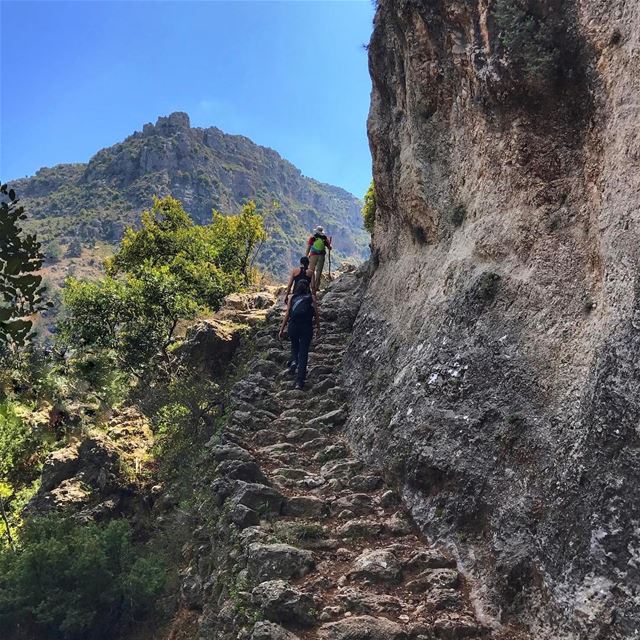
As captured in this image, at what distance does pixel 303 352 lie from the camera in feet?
36.9

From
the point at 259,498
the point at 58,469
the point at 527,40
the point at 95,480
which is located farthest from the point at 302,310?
the point at 527,40

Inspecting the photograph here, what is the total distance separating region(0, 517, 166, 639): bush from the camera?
22.0 feet

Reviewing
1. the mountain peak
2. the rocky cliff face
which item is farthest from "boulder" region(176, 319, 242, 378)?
the mountain peak

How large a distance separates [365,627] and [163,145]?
173 m

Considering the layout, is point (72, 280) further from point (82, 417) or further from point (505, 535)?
point (505, 535)

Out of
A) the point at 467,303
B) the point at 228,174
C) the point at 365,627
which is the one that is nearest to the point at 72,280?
the point at 467,303

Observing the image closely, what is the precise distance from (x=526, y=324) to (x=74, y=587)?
6383mm

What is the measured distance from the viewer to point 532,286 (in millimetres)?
6469

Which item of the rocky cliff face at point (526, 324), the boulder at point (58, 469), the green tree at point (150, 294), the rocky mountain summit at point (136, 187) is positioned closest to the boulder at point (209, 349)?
the green tree at point (150, 294)

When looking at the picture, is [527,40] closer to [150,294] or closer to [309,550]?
[309,550]

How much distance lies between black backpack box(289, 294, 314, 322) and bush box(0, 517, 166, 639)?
519 cm

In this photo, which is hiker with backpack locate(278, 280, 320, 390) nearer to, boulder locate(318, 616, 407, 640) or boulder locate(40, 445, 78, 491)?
boulder locate(40, 445, 78, 491)

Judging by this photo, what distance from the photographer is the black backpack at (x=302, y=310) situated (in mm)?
11070

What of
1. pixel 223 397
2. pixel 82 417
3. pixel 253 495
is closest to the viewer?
pixel 253 495
